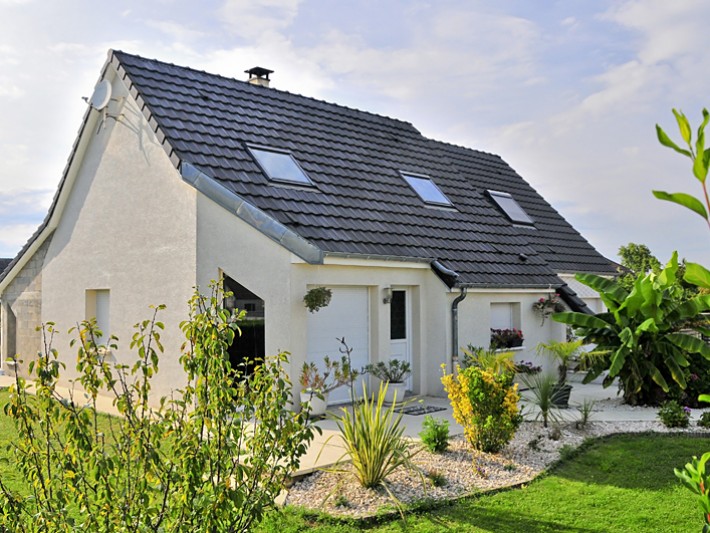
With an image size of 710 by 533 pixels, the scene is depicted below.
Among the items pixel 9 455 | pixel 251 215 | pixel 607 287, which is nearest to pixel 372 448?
pixel 9 455

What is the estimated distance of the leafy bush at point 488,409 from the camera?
1008 centimetres

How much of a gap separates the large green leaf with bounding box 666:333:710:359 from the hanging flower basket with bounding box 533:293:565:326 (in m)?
4.61

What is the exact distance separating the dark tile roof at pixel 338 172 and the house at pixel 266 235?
6 cm

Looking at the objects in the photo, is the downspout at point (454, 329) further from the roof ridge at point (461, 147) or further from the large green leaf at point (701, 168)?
the large green leaf at point (701, 168)

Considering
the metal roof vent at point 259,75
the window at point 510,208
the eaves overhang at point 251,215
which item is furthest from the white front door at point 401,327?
the metal roof vent at point 259,75

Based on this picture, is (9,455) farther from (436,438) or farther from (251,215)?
(436,438)

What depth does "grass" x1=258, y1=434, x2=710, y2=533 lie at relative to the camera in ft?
24.4

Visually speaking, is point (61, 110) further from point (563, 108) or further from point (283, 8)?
point (563, 108)

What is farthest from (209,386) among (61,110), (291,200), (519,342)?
(61,110)

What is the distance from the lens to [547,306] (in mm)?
18453

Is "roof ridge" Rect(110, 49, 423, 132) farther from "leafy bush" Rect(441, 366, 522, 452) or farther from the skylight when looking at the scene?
"leafy bush" Rect(441, 366, 522, 452)

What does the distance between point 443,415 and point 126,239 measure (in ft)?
27.8

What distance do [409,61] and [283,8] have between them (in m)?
4.47

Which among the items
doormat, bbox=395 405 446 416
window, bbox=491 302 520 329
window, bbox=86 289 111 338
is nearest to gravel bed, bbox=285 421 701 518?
doormat, bbox=395 405 446 416
